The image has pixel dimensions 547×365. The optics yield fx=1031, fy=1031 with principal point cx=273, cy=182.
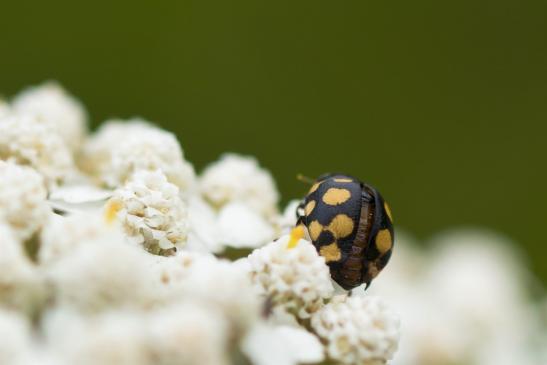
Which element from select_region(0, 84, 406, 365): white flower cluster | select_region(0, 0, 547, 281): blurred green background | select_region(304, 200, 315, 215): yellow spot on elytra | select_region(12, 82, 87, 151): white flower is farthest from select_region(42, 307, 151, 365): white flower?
select_region(0, 0, 547, 281): blurred green background

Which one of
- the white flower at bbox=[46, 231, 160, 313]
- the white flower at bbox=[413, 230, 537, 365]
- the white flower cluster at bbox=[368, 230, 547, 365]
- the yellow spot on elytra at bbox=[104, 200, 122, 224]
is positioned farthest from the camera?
the white flower at bbox=[413, 230, 537, 365]

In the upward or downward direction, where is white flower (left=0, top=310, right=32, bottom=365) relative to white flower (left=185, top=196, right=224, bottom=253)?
upward

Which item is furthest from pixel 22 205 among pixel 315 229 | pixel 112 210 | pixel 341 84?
pixel 341 84

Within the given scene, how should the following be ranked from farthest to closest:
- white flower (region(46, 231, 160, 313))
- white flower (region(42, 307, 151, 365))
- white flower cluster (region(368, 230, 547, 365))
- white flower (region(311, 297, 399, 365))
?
1. white flower cluster (region(368, 230, 547, 365))
2. white flower (region(311, 297, 399, 365))
3. white flower (region(46, 231, 160, 313))
4. white flower (region(42, 307, 151, 365))

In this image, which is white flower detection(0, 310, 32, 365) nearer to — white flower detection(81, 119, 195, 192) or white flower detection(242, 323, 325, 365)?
white flower detection(242, 323, 325, 365)

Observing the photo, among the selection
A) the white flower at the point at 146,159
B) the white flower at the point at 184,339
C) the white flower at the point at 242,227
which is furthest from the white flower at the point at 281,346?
the white flower at the point at 146,159

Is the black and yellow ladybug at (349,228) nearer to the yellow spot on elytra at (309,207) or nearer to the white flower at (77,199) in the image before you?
the yellow spot on elytra at (309,207)
